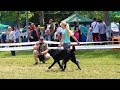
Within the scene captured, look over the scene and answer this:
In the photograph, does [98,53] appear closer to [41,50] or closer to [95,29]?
[95,29]

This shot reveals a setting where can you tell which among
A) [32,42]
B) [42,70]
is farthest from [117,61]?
[32,42]

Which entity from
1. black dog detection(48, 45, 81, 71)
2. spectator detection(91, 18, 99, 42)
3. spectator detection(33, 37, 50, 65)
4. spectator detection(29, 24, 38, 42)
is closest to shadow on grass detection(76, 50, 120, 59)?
spectator detection(91, 18, 99, 42)

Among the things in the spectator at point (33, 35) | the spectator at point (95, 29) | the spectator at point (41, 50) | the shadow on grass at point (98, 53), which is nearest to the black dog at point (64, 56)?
the spectator at point (41, 50)

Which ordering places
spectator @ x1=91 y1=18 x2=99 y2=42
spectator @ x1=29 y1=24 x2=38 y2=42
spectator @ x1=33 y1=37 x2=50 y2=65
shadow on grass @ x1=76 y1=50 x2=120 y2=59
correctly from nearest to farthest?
A: spectator @ x1=33 y1=37 x2=50 y2=65 → shadow on grass @ x1=76 y1=50 x2=120 y2=59 → spectator @ x1=29 y1=24 x2=38 y2=42 → spectator @ x1=91 y1=18 x2=99 y2=42

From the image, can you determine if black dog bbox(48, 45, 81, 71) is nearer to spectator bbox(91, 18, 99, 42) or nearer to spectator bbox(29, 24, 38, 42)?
spectator bbox(29, 24, 38, 42)

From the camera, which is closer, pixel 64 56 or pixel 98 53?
pixel 64 56

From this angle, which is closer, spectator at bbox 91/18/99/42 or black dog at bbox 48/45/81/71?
black dog at bbox 48/45/81/71

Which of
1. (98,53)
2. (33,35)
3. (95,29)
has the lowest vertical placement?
(98,53)

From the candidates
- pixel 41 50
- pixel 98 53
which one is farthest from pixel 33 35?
pixel 41 50

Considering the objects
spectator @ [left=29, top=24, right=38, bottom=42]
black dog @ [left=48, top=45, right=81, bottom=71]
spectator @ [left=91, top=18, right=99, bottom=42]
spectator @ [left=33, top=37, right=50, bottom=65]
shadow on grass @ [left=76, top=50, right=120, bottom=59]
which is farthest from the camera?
spectator @ [left=91, top=18, right=99, bottom=42]
